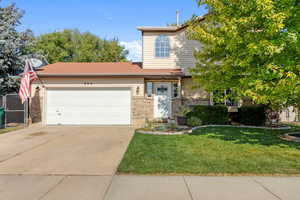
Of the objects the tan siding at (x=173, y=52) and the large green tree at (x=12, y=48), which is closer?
the large green tree at (x=12, y=48)

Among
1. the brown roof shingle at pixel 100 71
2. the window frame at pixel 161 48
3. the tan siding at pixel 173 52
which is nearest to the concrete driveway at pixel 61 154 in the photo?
the brown roof shingle at pixel 100 71

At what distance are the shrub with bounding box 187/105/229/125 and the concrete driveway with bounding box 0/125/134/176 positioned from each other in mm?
4524

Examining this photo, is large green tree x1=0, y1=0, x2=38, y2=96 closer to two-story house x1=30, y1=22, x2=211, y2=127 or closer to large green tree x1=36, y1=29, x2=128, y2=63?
two-story house x1=30, y1=22, x2=211, y2=127

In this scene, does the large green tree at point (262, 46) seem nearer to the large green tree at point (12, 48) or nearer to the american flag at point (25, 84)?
the american flag at point (25, 84)

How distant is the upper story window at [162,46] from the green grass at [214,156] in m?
7.19

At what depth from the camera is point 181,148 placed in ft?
21.9

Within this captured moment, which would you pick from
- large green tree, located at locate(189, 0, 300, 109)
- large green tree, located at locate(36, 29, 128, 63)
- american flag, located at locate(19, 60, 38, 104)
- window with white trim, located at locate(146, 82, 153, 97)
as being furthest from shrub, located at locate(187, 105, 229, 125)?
large green tree, located at locate(36, 29, 128, 63)

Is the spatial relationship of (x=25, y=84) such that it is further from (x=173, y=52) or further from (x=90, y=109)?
(x=173, y=52)

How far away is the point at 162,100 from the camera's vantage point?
43.1 feet

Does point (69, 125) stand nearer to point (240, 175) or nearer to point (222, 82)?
point (222, 82)

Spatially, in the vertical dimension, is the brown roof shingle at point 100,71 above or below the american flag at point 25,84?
above

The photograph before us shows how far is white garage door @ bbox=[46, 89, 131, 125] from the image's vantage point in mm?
12305

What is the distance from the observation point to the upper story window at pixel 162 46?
45.4ft

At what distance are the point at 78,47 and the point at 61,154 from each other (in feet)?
96.9
